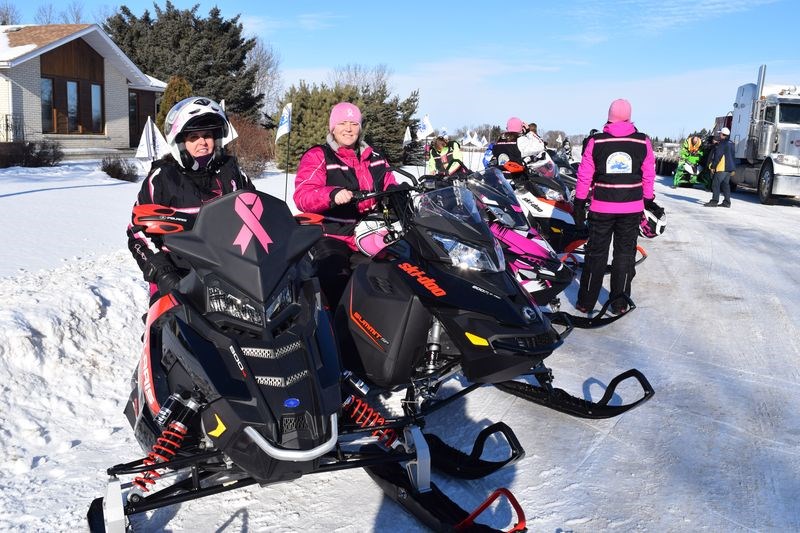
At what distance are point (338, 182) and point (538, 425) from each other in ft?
6.74

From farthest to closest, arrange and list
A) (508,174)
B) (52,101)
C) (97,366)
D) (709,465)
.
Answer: (52,101)
(508,174)
(97,366)
(709,465)

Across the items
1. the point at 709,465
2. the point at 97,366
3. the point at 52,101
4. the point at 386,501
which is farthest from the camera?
the point at 52,101

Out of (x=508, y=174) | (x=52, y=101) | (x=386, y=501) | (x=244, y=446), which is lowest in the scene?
(x=386, y=501)

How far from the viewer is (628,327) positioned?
594 centimetres

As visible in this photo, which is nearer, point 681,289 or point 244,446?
point 244,446

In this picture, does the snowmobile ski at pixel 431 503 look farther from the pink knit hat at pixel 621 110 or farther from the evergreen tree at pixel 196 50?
the evergreen tree at pixel 196 50

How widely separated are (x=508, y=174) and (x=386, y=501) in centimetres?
542

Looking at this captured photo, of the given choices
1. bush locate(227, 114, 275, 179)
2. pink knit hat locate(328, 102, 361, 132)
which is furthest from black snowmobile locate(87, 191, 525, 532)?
bush locate(227, 114, 275, 179)

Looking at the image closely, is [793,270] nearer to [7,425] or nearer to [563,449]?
[563,449]

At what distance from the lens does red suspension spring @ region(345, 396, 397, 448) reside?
117 inches

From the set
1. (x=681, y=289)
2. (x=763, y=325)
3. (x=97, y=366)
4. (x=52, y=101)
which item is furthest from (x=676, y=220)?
(x=52, y=101)

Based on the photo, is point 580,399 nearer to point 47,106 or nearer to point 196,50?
point 47,106

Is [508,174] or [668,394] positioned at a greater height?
[508,174]

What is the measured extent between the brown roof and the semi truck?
22.0 m
